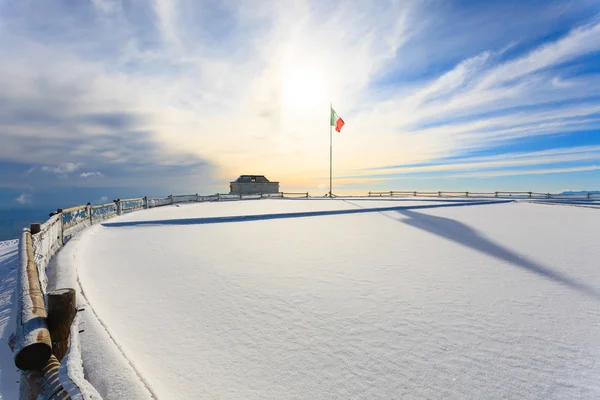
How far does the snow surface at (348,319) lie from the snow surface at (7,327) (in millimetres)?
1373

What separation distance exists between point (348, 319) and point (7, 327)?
6894mm

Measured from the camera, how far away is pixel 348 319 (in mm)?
4086

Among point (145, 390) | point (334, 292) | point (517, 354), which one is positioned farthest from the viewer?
point (334, 292)

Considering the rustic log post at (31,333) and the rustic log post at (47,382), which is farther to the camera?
the rustic log post at (31,333)

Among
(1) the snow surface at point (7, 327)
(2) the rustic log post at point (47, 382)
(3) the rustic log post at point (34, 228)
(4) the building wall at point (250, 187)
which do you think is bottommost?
(1) the snow surface at point (7, 327)

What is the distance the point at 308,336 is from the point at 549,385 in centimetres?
252

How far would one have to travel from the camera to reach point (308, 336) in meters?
3.67

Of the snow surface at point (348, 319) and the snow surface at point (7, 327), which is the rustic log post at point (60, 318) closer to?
the snow surface at point (348, 319)

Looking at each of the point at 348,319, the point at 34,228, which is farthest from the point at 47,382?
the point at 34,228

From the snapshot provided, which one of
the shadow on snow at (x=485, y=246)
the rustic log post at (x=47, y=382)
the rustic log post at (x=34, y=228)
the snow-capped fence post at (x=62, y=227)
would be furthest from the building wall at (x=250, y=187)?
the rustic log post at (x=47, y=382)

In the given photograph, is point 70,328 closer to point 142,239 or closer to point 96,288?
point 96,288

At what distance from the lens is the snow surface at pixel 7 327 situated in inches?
161

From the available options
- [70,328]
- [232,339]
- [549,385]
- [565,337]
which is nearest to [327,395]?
[232,339]

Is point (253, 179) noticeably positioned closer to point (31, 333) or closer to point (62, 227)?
point (62, 227)
